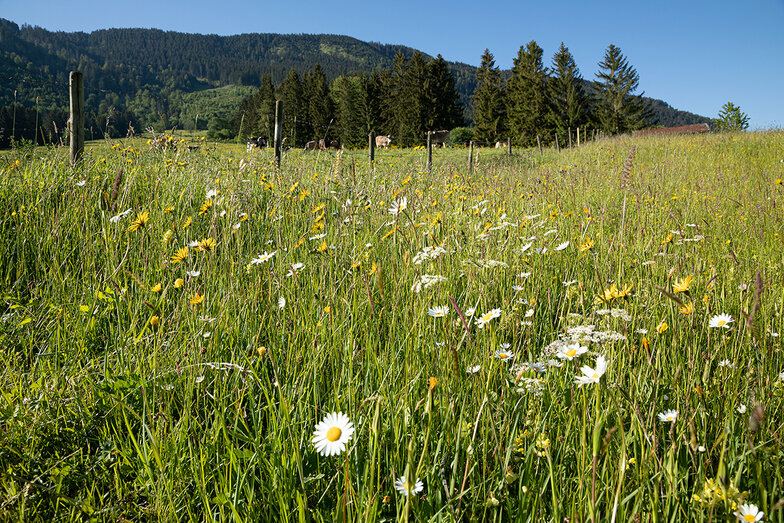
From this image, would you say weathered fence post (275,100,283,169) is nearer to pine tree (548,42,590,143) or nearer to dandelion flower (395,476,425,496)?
dandelion flower (395,476,425,496)

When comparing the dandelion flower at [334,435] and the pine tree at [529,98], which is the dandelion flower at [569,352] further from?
the pine tree at [529,98]

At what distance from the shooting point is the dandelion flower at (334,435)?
30.0 inches

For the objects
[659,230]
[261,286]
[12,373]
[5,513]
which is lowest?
[5,513]

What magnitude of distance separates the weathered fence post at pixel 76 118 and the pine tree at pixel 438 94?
158ft

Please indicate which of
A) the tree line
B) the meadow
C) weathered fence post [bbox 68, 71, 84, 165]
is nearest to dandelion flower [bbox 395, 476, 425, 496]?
the meadow

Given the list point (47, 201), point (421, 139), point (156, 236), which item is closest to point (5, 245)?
point (47, 201)

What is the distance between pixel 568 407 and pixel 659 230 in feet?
8.54

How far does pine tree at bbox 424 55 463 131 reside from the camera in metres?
51.4

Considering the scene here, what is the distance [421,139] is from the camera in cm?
4809

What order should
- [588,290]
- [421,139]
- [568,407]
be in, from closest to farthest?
1. [568,407]
2. [588,290]
3. [421,139]

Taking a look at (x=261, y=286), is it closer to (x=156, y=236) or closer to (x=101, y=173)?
(x=156, y=236)

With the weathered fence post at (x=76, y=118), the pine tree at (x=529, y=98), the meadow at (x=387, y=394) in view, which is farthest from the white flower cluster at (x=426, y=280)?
the pine tree at (x=529, y=98)

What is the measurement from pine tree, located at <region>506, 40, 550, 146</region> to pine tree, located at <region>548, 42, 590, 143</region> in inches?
38.5

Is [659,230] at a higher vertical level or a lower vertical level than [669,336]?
higher
